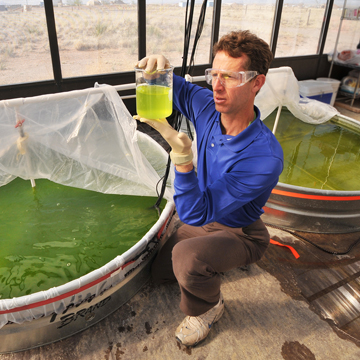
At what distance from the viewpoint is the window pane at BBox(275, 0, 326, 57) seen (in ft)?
17.3

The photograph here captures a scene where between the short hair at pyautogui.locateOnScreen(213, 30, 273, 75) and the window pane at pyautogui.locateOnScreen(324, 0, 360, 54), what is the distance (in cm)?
520

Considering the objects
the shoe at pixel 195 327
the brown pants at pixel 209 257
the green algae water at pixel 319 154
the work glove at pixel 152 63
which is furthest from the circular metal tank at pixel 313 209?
the work glove at pixel 152 63

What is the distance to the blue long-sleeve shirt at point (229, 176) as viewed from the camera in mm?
1380

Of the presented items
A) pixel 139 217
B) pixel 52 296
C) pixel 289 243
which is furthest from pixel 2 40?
pixel 289 243

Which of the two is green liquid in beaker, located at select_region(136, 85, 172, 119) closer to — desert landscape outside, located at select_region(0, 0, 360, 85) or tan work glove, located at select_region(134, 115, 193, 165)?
tan work glove, located at select_region(134, 115, 193, 165)

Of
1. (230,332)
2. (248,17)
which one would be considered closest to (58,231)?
(230,332)

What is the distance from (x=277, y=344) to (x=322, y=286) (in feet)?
1.94

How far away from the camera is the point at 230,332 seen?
1.81 m

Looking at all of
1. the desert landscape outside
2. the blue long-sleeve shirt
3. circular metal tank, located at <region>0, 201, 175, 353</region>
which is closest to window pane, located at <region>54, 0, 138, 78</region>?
the desert landscape outside

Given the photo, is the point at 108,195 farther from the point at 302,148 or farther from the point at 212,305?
the point at 302,148

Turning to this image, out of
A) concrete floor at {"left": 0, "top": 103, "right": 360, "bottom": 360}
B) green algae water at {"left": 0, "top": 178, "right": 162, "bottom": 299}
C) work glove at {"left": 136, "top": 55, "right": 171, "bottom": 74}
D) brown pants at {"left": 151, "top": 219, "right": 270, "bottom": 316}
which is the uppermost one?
work glove at {"left": 136, "top": 55, "right": 171, "bottom": 74}

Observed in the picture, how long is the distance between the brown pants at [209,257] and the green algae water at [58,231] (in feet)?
1.65

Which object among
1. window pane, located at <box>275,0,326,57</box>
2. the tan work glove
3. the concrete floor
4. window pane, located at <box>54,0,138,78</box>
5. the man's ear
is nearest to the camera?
the tan work glove

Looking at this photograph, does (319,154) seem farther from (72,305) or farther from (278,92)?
(72,305)
